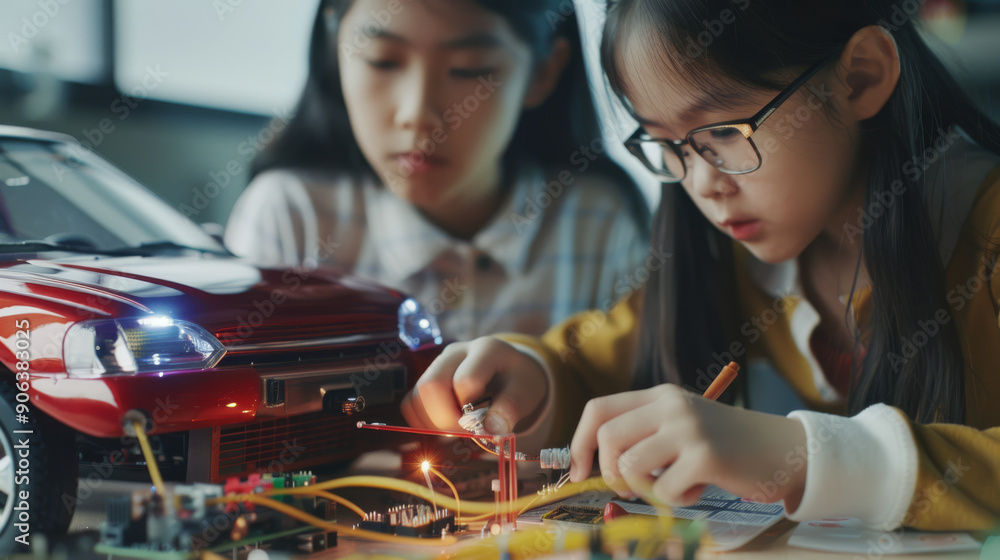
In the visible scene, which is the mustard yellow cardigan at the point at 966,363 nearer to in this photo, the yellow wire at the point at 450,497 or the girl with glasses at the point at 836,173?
the girl with glasses at the point at 836,173

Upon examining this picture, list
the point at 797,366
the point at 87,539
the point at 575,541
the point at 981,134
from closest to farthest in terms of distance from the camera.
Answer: the point at 575,541
the point at 87,539
the point at 981,134
the point at 797,366

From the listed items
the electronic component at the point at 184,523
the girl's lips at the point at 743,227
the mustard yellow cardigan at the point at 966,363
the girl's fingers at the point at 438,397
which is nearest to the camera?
the electronic component at the point at 184,523

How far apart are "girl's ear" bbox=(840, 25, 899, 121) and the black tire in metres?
1.19

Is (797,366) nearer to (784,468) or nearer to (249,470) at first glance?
(784,468)

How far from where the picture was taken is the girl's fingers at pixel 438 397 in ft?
3.42

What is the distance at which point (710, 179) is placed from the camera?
3.74 feet

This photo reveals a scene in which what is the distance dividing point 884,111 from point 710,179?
0.97ft

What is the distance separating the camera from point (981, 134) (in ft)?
3.98

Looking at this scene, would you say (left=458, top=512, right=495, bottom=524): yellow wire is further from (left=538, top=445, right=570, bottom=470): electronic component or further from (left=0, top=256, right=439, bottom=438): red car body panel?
(left=0, top=256, right=439, bottom=438): red car body panel

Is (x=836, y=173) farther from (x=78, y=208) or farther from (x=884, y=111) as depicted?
(x=78, y=208)

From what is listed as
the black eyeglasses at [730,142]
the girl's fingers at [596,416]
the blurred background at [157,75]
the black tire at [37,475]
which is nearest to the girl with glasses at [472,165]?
the blurred background at [157,75]

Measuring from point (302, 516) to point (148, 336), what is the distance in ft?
1.04

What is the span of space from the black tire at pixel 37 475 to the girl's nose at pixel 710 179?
36.9 inches

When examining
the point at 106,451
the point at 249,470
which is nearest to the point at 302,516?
the point at 249,470
